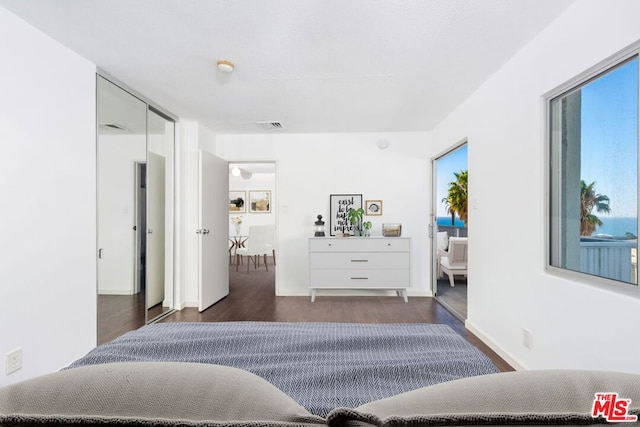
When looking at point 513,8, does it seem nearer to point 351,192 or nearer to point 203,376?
point 203,376

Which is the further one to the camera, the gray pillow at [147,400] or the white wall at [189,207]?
the white wall at [189,207]

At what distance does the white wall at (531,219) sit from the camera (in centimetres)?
147

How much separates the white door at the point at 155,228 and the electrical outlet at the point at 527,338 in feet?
11.1

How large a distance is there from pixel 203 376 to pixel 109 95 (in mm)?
2888

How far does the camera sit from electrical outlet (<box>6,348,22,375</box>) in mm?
1759

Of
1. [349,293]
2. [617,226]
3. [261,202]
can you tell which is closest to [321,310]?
[349,293]

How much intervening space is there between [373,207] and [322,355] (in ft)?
10.7

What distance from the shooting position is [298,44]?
2.05 m

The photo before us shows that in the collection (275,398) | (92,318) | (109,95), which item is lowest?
(92,318)

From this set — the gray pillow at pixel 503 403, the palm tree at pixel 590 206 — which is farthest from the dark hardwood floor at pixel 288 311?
the gray pillow at pixel 503 403

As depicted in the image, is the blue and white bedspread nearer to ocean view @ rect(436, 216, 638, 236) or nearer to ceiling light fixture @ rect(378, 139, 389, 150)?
ocean view @ rect(436, 216, 638, 236)

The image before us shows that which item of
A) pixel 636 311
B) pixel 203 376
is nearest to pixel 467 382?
pixel 203 376

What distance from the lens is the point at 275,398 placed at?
1.73 ft

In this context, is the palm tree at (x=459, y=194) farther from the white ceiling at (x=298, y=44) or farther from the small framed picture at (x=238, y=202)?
the small framed picture at (x=238, y=202)
